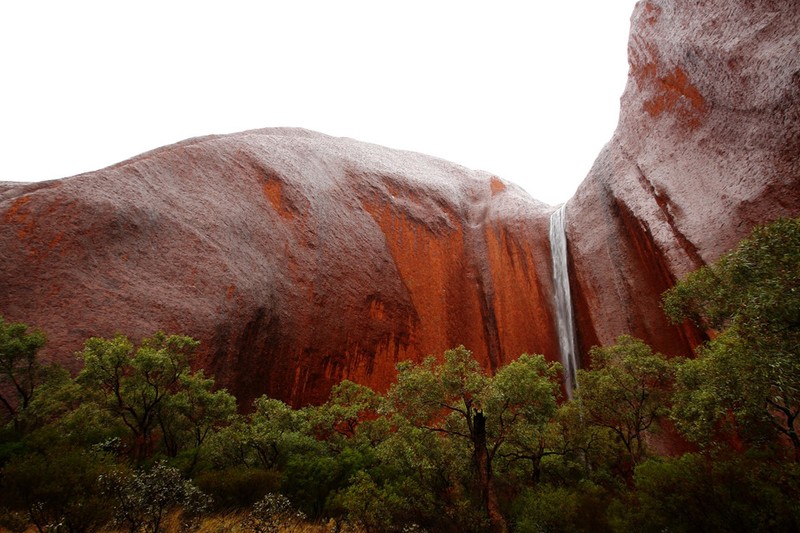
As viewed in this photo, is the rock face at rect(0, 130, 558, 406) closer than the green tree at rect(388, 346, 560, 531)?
No

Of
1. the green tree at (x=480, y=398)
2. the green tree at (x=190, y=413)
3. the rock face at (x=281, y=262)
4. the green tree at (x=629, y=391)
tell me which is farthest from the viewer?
the rock face at (x=281, y=262)

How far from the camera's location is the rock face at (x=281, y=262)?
18219 millimetres

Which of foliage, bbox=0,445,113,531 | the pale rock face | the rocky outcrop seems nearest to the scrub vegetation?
foliage, bbox=0,445,113,531

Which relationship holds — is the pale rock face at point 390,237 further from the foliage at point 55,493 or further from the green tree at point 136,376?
the foliage at point 55,493

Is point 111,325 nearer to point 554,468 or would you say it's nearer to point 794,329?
point 554,468

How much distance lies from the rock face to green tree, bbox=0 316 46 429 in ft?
5.52

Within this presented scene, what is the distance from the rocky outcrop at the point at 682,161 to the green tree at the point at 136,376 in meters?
23.0

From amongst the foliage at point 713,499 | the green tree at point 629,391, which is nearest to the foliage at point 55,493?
the foliage at point 713,499

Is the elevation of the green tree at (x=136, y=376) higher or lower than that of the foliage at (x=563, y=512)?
higher

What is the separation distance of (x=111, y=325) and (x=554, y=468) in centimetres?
1960

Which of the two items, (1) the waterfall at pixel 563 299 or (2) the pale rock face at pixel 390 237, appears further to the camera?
(1) the waterfall at pixel 563 299

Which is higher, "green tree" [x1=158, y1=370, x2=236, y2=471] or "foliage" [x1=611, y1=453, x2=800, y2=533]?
"green tree" [x1=158, y1=370, x2=236, y2=471]

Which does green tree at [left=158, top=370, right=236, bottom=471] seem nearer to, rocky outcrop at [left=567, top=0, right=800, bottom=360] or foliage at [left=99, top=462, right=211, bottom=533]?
foliage at [left=99, top=462, right=211, bottom=533]

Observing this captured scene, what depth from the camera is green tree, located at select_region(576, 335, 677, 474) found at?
1404 cm
